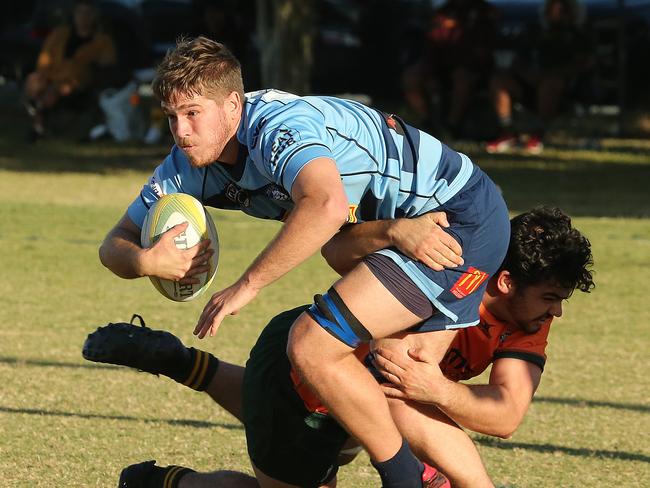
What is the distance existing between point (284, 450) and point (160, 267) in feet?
2.40

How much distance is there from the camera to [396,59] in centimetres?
2108

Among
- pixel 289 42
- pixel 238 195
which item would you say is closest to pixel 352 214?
pixel 238 195

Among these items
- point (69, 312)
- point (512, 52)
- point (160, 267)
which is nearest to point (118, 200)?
point (69, 312)

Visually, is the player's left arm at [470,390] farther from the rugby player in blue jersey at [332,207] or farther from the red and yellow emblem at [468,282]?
the red and yellow emblem at [468,282]

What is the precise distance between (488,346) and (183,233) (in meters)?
1.13

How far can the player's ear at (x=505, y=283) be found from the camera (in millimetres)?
4605

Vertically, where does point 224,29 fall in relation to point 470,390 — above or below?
below

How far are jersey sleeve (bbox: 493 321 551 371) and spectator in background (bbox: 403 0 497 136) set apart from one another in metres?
11.9

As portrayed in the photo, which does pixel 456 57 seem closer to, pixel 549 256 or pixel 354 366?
pixel 549 256

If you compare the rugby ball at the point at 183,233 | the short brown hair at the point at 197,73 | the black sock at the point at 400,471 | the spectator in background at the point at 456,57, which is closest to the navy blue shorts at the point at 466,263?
the black sock at the point at 400,471

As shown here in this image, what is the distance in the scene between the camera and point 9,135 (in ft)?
60.7

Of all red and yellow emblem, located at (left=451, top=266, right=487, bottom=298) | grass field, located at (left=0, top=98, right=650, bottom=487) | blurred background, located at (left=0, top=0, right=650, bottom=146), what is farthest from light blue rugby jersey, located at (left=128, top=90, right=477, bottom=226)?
blurred background, located at (left=0, top=0, right=650, bottom=146)

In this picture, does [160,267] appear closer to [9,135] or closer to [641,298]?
[641,298]

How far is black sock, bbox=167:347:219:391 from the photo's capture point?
492cm
